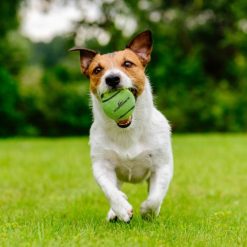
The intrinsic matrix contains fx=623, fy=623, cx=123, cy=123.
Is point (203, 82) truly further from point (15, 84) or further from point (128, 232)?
point (128, 232)

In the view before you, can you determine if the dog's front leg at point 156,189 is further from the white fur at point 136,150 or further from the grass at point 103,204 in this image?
the grass at point 103,204

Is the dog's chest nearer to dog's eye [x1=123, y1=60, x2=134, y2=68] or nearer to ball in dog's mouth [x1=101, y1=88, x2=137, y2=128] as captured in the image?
ball in dog's mouth [x1=101, y1=88, x2=137, y2=128]

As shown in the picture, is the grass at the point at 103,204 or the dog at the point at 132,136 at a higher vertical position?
the dog at the point at 132,136

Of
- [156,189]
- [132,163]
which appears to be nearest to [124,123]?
[132,163]

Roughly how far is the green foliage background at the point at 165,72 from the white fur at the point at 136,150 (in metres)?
18.6

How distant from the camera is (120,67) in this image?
20.4 feet

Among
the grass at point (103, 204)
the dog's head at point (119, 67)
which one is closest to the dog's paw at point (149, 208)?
the grass at point (103, 204)

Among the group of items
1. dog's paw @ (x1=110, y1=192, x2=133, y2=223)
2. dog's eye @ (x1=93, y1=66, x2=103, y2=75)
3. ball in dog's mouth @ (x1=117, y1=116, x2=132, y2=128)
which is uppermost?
dog's eye @ (x1=93, y1=66, x2=103, y2=75)

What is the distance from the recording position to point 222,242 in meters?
5.29

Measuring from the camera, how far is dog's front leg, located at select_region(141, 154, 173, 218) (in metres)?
6.30

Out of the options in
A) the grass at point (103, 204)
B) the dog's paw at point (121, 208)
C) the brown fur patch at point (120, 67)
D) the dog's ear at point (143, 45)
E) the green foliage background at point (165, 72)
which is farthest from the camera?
the green foliage background at point (165, 72)

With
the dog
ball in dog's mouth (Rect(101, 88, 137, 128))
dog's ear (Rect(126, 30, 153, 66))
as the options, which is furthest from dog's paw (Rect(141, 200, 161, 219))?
dog's ear (Rect(126, 30, 153, 66))

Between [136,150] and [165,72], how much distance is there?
896 inches

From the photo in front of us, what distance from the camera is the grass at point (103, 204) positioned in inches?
210
